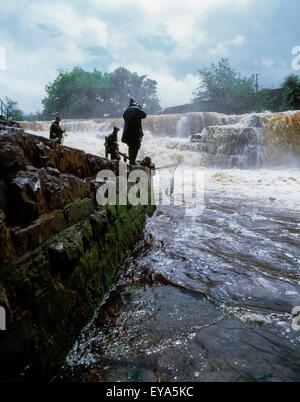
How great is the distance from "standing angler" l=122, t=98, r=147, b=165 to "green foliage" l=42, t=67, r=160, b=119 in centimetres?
3502

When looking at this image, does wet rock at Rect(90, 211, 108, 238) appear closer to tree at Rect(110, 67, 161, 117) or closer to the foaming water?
the foaming water

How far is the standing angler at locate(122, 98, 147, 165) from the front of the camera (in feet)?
21.4

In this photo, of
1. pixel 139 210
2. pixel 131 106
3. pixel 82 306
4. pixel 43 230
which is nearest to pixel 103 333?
pixel 82 306

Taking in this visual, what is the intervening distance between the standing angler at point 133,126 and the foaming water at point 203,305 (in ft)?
5.43

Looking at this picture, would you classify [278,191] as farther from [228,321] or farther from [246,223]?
[228,321]

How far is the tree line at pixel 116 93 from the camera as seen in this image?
35.2 metres

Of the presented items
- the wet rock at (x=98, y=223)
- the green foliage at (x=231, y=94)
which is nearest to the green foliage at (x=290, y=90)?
the green foliage at (x=231, y=94)

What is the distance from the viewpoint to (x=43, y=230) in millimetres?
2156

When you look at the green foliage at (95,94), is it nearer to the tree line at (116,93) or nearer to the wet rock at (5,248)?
the tree line at (116,93)

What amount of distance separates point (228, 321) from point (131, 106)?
5107 millimetres

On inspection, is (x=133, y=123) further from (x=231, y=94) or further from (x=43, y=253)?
(x=231, y=94)

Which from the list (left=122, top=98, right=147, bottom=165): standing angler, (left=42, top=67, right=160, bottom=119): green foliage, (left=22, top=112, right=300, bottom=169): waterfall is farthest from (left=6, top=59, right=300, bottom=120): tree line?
(left=122, top=98, right=147, bottom=165): standing angler

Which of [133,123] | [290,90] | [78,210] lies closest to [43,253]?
[78,210]

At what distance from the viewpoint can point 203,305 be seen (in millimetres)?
2975
